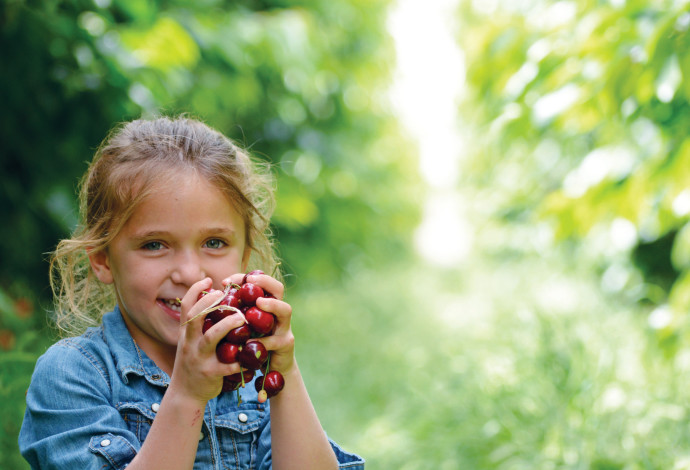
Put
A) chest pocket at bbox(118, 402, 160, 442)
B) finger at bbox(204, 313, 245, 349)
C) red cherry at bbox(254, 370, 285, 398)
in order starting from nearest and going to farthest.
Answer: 1. finger at bbox(204, 313, 245, 349)
2. red cherry at bbox(254, 370, 285, 398)
3. chest pocket at bbox(118, 402, 160, 442)

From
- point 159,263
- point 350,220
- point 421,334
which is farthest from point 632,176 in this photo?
point 350,220

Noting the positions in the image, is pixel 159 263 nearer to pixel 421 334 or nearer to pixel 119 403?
pixel 119 403

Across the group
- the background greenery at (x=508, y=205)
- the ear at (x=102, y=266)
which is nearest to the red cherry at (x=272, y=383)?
the ear at (x=102, y=266)

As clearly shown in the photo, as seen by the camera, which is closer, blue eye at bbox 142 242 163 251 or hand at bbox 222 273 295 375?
hand at bbox 222 273 295 375

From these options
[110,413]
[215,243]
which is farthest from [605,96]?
[110,413]

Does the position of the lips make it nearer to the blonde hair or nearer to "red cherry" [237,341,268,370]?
the blonde hair

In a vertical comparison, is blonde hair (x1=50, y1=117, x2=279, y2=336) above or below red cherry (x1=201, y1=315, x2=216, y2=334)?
above

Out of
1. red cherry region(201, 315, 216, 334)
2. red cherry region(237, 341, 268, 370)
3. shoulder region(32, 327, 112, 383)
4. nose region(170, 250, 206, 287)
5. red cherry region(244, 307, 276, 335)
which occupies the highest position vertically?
nose region(170, 250, 206, 287)

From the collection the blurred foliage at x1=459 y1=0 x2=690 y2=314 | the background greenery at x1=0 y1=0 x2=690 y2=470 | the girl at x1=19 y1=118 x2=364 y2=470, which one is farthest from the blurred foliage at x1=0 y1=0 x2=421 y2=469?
the blurred foliage at x1=459 y1=0 x2=690 y2=314

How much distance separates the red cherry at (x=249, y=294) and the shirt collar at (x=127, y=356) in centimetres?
37

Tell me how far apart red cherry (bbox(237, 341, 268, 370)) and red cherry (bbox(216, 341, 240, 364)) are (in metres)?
0.01

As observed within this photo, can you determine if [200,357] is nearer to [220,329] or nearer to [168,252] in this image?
[220,329]

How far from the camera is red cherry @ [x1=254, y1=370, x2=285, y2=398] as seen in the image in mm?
1291

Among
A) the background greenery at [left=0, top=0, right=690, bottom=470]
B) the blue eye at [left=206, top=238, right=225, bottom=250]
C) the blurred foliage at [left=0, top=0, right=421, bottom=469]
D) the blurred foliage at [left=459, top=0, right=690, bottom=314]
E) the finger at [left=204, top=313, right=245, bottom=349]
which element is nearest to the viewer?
the finger at [left=204, top=313, right=245, bottom=349]
